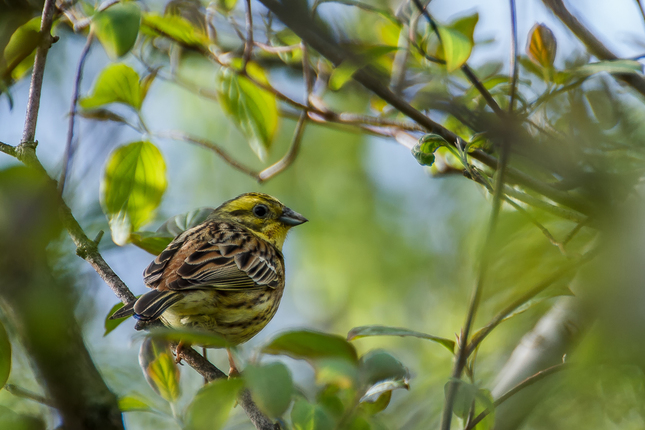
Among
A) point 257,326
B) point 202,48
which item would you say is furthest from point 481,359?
point 202,48

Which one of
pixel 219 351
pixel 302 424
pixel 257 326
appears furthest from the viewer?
pixel 219 351

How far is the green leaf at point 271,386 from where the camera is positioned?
1.17 metres

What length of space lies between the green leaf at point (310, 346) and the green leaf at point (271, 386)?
0.06 m

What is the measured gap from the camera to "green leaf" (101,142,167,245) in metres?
2.53

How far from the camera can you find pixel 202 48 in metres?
3.12

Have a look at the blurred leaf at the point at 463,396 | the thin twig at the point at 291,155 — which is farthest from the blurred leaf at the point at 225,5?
the blurred leaf at the point at 463,396

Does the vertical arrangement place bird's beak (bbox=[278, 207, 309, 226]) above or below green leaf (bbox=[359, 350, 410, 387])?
above

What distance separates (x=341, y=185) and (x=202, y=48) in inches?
129

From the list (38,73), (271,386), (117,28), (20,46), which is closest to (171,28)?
(38,73)

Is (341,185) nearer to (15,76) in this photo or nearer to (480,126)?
(15,76)

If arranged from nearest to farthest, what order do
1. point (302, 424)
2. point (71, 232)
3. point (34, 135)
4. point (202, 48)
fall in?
point (302, 424) < point (34, 135) < point (71, 232) < point (202, 48)

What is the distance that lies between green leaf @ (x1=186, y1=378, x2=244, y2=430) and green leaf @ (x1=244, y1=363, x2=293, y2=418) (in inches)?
3.4

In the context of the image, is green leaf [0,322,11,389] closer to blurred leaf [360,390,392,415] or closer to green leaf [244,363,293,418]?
green leaf [244,363,293,418]

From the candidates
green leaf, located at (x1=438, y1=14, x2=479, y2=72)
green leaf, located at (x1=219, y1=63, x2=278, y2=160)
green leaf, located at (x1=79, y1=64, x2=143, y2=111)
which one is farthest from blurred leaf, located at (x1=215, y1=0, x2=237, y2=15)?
green leaf, located at (x1=438, y1=14, x2=479, y2=72)
